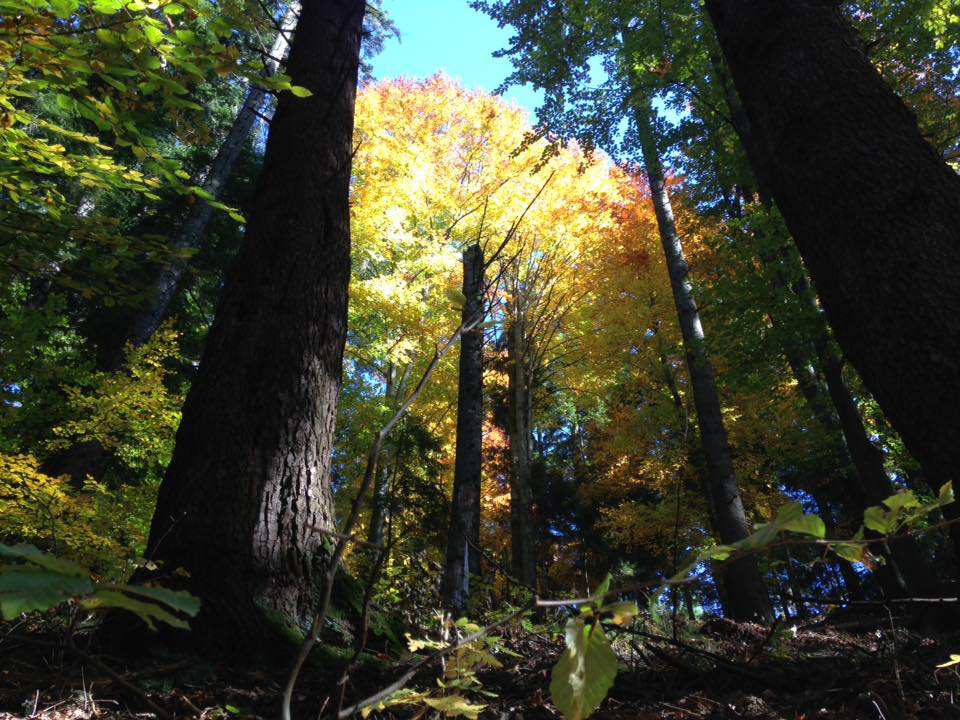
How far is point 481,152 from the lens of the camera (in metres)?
12.2

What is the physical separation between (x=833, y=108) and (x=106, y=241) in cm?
337

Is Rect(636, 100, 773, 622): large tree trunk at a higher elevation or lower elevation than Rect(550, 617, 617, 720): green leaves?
higher

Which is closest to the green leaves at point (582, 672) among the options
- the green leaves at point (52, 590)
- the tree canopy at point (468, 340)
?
the tree canopy at point (468, 340)

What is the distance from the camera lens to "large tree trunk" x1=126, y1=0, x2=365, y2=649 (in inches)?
69.7

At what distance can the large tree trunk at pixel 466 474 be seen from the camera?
5805 millimetres

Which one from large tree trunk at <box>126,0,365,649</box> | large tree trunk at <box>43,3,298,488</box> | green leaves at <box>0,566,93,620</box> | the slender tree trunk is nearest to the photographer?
green leaves at <box>0,566,93,620</box>

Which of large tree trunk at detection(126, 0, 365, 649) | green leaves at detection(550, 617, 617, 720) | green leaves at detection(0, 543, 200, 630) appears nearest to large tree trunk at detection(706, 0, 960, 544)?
green leaves at detection(550, 617, 617, 720)

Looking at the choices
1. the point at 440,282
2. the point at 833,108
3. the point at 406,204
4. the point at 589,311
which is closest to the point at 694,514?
the point at 589,311

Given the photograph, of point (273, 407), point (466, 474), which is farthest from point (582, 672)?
point (466, 474)

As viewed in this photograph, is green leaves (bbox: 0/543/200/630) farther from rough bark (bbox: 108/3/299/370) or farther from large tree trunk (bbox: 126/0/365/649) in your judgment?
rough bark (bbox: 108/3/299/370)

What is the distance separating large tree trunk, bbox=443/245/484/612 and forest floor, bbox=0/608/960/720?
3939 mm

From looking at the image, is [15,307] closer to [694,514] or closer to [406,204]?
[406,204]

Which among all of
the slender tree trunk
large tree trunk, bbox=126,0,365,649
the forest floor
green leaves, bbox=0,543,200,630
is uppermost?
the slender tree trunk

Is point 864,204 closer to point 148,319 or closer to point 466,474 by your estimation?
point 466,474
